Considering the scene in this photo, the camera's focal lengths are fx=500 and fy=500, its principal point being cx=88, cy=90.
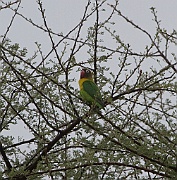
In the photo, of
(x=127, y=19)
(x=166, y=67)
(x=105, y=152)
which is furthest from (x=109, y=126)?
(x=127, y=19)

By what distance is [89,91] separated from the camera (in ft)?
7.96

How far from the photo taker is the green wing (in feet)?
6.56

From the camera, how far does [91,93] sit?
2359 millimetres

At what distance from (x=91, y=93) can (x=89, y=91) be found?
0.07 metres

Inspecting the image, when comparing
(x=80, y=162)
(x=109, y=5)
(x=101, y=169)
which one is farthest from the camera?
(x=109, y=5)

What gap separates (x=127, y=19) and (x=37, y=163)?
2.19ft

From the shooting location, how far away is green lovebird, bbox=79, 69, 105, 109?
199cm

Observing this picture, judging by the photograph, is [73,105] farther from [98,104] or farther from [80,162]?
[80,162]

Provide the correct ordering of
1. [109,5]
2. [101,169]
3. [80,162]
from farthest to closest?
[109,5] → [101,169] → [80,162]

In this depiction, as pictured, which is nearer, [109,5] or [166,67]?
[166,67]

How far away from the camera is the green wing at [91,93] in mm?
2000

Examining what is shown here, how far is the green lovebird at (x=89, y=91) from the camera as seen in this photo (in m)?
1.99

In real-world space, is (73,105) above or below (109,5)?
below

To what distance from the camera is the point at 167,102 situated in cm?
200
